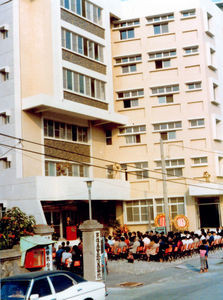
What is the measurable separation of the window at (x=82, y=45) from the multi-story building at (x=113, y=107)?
0.30 ft

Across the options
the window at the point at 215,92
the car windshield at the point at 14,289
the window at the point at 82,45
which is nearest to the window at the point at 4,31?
the window at the point at 82,45

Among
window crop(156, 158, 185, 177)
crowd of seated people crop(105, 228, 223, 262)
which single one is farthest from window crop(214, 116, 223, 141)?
crowd of seated people crop(105, 228, 223, 262)

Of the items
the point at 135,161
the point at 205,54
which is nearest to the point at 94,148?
the point at 135,161

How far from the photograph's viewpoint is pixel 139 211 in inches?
1462

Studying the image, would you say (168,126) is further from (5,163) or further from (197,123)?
(5,163)

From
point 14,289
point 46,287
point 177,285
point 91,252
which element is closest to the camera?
point 14,289

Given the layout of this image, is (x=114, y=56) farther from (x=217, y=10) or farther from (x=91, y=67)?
(x=217, y=10)

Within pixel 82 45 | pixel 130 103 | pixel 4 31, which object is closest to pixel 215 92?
pixel 130 103

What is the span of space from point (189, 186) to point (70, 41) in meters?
14.6

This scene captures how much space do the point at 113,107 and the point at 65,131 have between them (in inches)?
217

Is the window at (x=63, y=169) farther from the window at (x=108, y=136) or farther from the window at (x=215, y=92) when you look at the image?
the window at (x=215, y=92)

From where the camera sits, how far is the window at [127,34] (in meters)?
39.2

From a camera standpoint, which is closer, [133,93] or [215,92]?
[133,93]

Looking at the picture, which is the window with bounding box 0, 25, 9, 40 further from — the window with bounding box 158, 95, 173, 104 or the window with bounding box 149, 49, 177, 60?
the window with bounding box 158, 95, 173, 104
